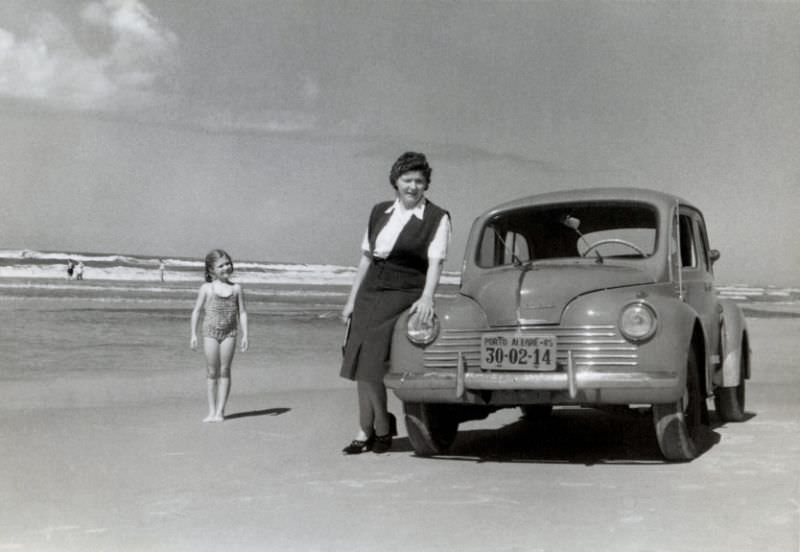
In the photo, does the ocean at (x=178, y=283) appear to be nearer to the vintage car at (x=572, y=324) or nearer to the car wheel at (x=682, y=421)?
the vintage car at (x=572, y=324)

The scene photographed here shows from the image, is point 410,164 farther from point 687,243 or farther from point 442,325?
point 687,243

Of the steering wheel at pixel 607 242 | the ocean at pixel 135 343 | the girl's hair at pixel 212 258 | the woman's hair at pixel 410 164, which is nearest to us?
the woman's hair at pixel 410 164

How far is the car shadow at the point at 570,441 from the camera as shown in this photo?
19.2 feet

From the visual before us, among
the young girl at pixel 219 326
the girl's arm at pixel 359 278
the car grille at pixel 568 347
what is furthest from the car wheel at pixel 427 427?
the young girl at pixel 219 326

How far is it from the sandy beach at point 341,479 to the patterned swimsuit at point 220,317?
0.69m

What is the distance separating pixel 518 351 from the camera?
5.31 meters

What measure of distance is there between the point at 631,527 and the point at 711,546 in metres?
0.39

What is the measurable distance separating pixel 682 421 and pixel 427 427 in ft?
4.93

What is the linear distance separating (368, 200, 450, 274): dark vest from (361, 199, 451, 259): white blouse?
2cm

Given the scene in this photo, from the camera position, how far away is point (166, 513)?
435cm

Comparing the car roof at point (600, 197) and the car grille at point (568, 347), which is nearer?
the car grille at point (568, 347)

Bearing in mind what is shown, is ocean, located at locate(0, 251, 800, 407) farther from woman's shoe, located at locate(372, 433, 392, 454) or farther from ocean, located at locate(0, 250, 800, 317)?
woman's shoe, located at locate(372, 433, 392, 454)

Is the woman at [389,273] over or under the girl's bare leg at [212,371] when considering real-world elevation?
over

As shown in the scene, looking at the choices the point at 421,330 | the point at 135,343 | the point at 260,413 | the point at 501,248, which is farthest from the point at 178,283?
the point at 421,330
